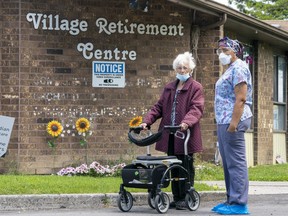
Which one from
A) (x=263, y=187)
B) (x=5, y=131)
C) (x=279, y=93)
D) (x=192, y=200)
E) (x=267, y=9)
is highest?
(x=267, y=9)

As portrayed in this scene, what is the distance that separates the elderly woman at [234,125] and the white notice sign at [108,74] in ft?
16.1

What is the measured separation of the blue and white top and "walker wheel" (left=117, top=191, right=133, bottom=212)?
1463 millimetres

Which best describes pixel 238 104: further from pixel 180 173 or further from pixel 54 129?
pixel 54 129

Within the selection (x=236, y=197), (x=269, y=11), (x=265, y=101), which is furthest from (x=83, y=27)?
(x=269, y=11)

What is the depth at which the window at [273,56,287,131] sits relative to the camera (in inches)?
810

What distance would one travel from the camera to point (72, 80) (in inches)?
547

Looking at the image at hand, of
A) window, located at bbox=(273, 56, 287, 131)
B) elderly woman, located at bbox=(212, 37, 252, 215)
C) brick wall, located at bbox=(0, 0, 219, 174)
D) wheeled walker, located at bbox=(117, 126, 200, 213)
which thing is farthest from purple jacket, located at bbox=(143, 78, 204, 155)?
window, located at bbox=(273, 56, 287, 131)

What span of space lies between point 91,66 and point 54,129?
1.37m

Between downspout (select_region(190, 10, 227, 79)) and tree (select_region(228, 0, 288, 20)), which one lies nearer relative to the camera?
downspout (select_region(190, 10, 227, 79))

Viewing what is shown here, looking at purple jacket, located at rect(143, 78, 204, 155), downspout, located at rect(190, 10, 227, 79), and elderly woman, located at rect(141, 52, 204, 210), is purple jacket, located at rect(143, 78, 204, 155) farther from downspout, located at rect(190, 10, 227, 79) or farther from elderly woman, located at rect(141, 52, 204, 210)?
downspout, located at rect(190, 10, 227, 79)

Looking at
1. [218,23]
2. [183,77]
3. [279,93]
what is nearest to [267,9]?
[279,93]

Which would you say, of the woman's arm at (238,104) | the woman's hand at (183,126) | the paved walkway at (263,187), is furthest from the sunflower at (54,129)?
the woman's arm at (238,104)

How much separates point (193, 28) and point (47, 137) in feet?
11.7

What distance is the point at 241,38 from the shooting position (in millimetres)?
18359
